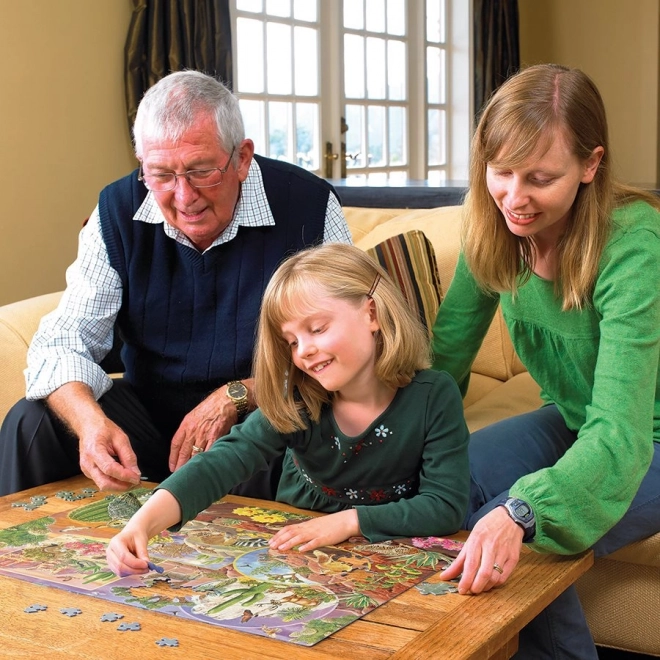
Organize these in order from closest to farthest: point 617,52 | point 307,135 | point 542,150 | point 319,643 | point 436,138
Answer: point 319,643, point 542,150, point 307,135, point 436,138, point 617,52

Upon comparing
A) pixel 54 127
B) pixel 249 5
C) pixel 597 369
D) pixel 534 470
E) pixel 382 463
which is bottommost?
pixel 534 470

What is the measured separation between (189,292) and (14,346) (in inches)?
22.7

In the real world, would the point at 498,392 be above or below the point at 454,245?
below

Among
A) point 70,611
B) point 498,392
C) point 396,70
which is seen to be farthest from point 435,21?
point 70,611

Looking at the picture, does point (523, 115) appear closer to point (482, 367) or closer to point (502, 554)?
point (502, 554)

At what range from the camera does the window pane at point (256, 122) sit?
5297mm

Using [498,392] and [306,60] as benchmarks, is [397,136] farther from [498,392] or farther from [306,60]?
[498,392]

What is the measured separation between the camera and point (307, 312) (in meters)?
1.66

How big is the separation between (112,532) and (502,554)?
66cm

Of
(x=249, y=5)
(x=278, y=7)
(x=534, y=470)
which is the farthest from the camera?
(x=278, y=7)

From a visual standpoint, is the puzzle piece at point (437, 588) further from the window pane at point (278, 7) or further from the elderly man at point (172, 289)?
the window pane at point (278, 7)

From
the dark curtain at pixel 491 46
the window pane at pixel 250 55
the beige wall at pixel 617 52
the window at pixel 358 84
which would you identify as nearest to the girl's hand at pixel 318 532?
the window at pixel 358 84

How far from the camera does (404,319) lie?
5.69 feet

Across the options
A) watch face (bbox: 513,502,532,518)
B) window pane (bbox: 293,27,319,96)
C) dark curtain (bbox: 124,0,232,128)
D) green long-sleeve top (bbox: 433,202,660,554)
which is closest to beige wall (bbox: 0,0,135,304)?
dark curtain (bbox: 124,0,232,128)
